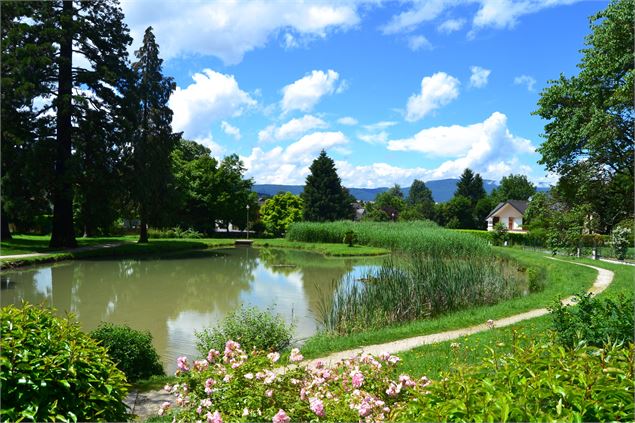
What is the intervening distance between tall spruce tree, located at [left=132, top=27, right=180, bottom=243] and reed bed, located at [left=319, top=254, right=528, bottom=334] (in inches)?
708

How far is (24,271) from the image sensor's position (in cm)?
1728

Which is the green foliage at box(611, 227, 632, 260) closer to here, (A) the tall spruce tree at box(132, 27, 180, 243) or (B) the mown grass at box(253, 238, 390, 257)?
(B) the mown grass at box(253, 238, 390, 257)

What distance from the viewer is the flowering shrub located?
9.35 ft

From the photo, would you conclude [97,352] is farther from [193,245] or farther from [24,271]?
[193,245]

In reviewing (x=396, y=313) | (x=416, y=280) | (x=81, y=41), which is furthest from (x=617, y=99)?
(x=81, y=41)

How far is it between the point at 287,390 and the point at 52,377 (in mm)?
1458

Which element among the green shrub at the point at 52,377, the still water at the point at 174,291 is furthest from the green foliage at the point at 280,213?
the green shrub at the point at 52,377

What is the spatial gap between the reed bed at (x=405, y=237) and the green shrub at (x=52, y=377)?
12.7 metres

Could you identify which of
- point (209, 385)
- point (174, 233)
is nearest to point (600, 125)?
point (209, 385)

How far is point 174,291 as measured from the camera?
1436 cm

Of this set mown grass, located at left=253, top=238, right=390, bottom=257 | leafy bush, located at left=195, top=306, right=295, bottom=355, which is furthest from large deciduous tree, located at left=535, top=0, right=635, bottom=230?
leafy bush, located at left=195, top=306, right=295, bottom=355

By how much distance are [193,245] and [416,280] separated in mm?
22486

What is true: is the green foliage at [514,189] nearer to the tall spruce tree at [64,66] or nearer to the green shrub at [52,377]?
the tall spruce tree at [64,66]

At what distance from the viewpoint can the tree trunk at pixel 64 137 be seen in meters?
22.1
